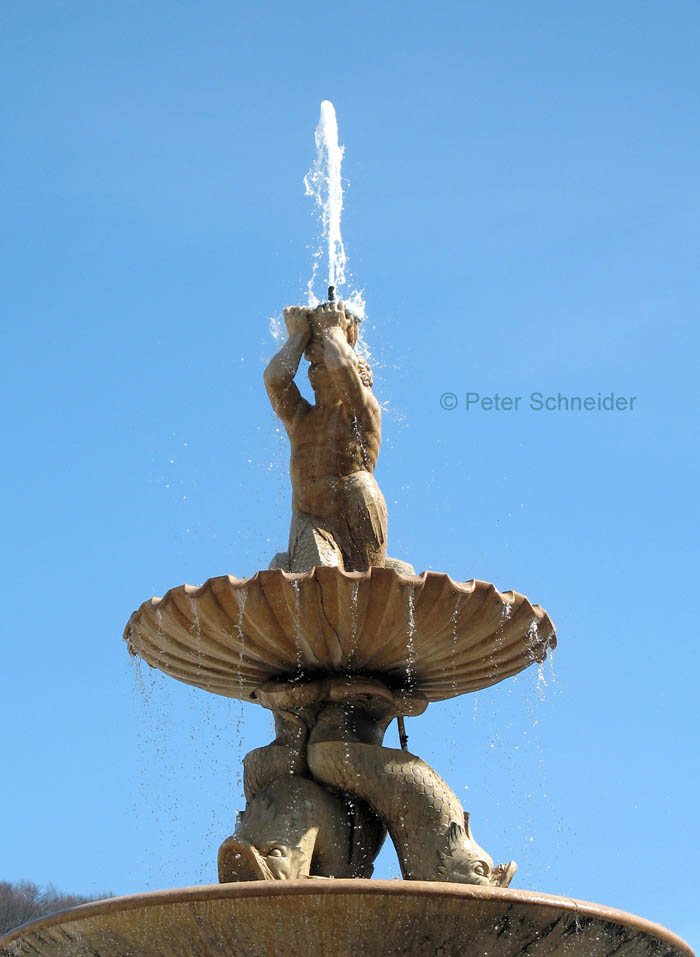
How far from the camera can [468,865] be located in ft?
27.3

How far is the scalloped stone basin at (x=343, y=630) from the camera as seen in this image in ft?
27.7

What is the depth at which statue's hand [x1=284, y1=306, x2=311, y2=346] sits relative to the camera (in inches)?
402

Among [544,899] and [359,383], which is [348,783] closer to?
[544,899]

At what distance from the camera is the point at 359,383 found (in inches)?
395

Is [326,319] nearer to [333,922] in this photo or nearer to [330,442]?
[330,442]

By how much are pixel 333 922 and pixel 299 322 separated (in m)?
4.37

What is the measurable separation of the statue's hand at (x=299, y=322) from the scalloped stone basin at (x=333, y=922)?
13.6ft

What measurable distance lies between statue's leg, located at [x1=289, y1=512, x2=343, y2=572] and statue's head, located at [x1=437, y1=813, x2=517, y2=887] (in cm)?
204

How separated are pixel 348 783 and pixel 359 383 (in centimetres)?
277

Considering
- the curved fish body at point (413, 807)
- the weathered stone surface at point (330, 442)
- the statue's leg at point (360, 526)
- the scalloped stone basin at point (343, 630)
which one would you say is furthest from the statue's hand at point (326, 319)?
the curved fish body at point (413, 807)

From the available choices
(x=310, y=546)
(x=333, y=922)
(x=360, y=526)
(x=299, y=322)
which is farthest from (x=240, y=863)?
(x=299, y=322)

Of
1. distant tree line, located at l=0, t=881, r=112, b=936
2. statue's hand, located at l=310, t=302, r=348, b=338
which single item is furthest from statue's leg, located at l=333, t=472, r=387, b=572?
distant tree line, located at l=0, t=881, r=112, b=936

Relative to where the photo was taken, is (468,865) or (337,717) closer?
(468,865)

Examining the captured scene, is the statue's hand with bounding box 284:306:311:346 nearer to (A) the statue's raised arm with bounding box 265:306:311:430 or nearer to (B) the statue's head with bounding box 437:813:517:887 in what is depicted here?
(A) the statue's raised arm with bounding box 265:306:311:430
